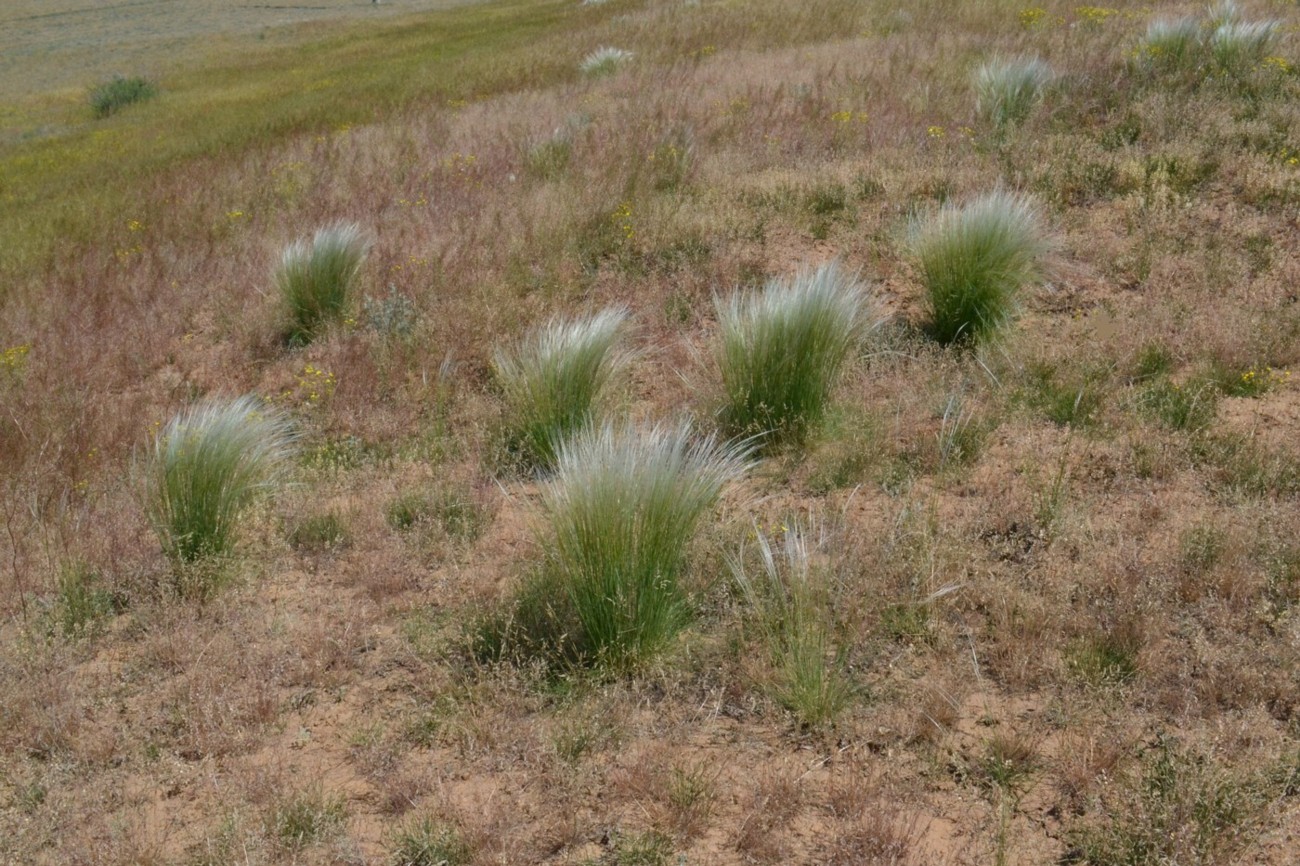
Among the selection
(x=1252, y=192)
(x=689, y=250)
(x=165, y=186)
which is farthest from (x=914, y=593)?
(x=165, y=186)

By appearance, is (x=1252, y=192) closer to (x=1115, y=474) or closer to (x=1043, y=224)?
(x=1043, y=224)

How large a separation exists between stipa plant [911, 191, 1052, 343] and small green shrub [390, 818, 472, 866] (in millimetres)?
3920

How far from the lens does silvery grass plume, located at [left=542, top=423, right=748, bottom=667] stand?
3533 millimetres

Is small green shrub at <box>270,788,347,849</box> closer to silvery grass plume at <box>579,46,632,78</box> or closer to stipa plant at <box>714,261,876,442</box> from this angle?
stipa plant at <box>714,261,876,442</box>

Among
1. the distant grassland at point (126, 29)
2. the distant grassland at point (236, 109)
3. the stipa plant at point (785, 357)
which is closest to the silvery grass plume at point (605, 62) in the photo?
the distant grassland at point (236, 109)

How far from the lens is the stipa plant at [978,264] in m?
5.65

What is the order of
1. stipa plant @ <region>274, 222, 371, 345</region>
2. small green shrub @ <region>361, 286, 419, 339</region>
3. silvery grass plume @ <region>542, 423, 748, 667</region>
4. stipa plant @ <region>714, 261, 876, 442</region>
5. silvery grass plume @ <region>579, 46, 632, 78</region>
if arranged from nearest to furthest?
silvery grass plume @ <region>542, 423, 748, 667</region> → stipa plant @ <region>714, 261, 876, 442</region> → small green shrub @ <region>361, 286, 419, 339</region> → stipa plant @ <region>274, 222, 371, 345</region> → silvery grass plume @ <region>579, 46, 632, 78</region>

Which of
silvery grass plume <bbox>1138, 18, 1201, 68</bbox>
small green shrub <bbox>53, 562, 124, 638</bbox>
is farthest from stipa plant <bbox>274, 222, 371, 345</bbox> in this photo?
silvery grass plume <bbox>1138, 18, 1201, 68</bbox>

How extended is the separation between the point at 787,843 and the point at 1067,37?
9.80 meters

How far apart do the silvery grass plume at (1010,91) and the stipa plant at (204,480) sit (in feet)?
20.5

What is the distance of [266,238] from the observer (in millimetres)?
9047

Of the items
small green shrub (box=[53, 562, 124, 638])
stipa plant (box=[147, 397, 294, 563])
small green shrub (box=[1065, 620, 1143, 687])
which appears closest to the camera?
small green shrub (box=[1065, 620, 1143, 687])

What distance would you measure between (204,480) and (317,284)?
9.70 feet

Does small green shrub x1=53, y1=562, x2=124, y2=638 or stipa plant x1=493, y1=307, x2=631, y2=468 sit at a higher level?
stipa plant x1=493, y1=307, x2=631, y2=468
